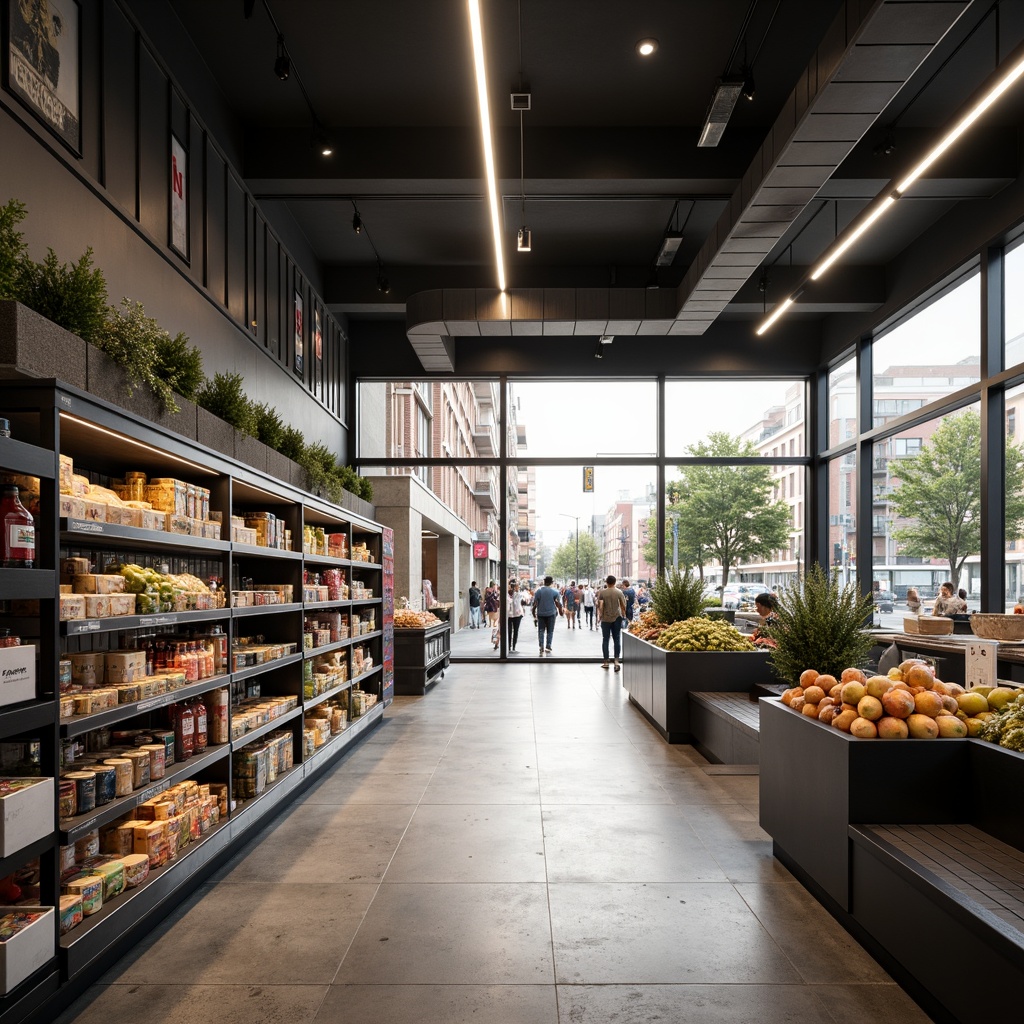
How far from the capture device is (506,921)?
11.4ft

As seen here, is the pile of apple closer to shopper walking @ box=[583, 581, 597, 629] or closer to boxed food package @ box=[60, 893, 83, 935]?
boxed food package @ box=[60, 893, 83, 935]

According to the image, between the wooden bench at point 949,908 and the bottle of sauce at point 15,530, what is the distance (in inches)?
122

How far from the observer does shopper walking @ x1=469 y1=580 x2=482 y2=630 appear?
1975 centimetres

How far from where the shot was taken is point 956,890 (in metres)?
2.57

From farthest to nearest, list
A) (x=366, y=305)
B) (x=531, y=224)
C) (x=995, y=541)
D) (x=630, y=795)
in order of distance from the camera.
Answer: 1. (x=366, y=305)
2. (x=531, y=224)
3. (x=995, y=541)
4. (x=630, y=795)

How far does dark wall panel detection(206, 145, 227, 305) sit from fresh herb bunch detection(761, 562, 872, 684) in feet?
17.2

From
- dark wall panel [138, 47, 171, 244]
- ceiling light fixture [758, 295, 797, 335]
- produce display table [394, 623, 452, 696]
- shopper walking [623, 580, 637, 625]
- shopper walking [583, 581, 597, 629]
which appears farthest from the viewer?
shopper walking [583, 581, 597, 629]

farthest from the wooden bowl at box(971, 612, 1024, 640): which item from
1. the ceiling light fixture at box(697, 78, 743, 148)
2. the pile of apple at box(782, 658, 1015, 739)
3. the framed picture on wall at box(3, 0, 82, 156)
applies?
the framed picture on wall at box(3, 0, 82, 156)

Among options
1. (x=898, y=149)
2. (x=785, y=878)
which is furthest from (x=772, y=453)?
(x=785, y=878)

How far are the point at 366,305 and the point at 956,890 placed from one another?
410 inches

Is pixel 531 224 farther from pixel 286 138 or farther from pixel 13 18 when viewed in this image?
pixel 13 18

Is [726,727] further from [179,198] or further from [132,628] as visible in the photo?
[179,198]

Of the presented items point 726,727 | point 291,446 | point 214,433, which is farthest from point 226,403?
point 726,727

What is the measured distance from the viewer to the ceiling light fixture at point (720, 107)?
5929 mm
